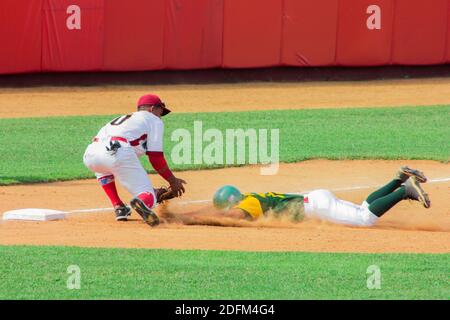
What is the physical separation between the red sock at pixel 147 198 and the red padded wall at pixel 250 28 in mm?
13244

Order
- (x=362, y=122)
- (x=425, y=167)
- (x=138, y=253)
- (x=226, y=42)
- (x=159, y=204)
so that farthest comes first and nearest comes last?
(x=226, y=42) → (x=362, y=122) → (x=425, y=167) → (x=159, y=204) → (x=138, y=253)

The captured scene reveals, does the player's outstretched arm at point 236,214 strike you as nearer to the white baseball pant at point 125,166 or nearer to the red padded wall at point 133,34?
the white baseball pant at point 125,166

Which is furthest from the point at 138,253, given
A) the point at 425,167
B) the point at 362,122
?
the point at 362,122

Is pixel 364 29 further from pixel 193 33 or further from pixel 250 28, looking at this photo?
pixel 193 33

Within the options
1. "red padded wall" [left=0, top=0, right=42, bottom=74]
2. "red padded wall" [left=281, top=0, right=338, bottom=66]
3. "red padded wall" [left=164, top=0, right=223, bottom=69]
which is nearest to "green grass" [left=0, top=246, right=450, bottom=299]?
"red padded wall" [left=0, top=0, right=42, bottom=74]

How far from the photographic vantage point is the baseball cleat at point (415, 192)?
36.1ft

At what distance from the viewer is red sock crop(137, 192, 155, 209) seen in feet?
37.7

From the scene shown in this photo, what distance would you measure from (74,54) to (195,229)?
12883 millimetres

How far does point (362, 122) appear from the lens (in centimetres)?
2055

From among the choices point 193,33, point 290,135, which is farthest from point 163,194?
point 193,33

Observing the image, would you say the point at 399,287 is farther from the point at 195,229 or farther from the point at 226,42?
the point at 226,42

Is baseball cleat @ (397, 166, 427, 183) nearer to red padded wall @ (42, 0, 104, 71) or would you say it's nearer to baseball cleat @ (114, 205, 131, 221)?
baseball cleat @ (114, 205, 131, 221)

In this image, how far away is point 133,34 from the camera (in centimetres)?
2388

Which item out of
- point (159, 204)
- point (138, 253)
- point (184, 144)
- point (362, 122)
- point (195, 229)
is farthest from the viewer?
point (362, 122)
